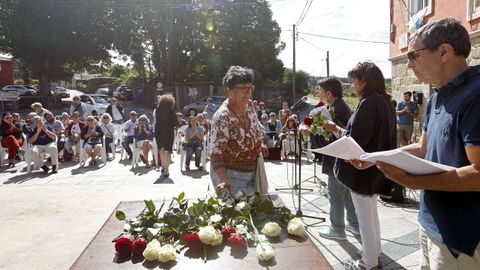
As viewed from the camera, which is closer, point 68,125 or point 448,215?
point 448,215

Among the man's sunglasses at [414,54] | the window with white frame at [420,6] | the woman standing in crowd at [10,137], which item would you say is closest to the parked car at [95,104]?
the woman standing in crowd at [10,137]

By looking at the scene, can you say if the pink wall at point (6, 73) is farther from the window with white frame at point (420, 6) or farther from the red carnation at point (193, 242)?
the red carnation at point (193, 242)

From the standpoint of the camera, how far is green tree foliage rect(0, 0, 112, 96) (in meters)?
25.5

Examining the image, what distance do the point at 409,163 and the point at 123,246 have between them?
1317 millimetres

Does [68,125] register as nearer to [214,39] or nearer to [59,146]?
[59,146]

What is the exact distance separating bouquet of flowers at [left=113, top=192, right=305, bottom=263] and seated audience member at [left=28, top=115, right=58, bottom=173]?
24.0ft

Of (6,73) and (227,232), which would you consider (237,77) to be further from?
Result: (6,73)

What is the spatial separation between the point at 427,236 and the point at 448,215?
21 cm

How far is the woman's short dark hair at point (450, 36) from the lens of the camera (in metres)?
1.45

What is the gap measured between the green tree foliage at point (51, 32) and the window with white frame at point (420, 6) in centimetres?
2298

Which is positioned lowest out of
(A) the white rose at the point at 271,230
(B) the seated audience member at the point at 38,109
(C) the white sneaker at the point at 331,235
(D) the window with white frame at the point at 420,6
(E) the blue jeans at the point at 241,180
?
(C) the white sneaker at the point at 331,235

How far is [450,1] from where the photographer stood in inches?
321

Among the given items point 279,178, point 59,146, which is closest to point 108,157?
point 59,146

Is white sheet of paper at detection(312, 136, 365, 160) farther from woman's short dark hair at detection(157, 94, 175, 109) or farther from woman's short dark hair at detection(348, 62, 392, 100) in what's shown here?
woman's short dark hair at detection(157, 94, 175, 109)
